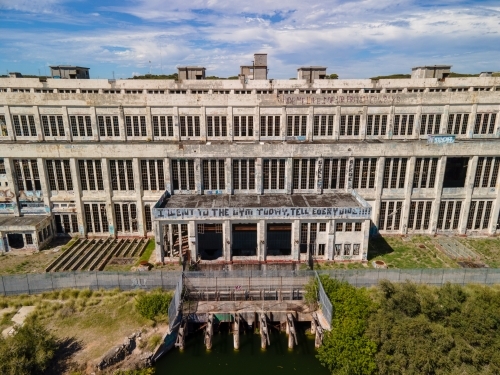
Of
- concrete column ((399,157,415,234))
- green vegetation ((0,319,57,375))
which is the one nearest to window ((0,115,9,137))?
green vegetation ((0,319,57,375))

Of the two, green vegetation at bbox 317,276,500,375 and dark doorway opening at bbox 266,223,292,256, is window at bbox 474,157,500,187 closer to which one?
green vegetation at bbox 317,276,500,375

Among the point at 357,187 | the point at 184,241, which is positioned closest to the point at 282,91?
the point at 357,187

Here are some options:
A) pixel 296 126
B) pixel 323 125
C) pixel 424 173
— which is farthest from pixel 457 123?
pixel 296 126

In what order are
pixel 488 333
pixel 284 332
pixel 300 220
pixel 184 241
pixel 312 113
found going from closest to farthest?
pixel 488 333, pixel 284 332, pixel 300 220, pixel 184 241, pixel 312 113

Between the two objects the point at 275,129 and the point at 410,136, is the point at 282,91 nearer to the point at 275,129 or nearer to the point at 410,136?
the point at 275,129

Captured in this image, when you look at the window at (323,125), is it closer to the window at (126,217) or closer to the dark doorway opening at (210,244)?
the dark doorway opening at (210,244)

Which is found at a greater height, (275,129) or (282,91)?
(282,91)

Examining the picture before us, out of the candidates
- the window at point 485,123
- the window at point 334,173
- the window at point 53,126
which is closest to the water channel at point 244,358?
the window at point 334,173

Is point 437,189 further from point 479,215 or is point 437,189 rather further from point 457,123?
point 457,123
